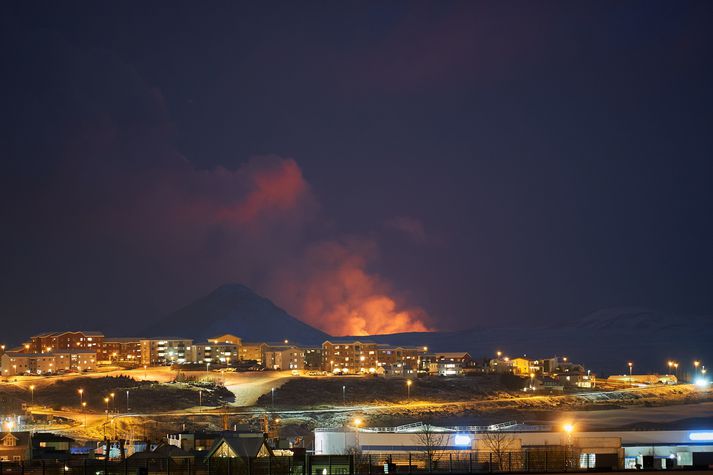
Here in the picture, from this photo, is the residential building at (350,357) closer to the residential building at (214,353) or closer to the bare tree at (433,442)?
the residential building at (214,353)

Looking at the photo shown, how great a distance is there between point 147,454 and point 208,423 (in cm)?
2108

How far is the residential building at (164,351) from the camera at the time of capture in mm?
95125

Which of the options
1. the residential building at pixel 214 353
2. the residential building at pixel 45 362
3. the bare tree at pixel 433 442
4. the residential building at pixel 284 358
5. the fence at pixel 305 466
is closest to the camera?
the fence at pixel 305 466

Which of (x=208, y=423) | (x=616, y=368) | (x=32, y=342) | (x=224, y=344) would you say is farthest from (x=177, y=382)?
(x=616, y=368)

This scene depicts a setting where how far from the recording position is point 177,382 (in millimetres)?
70875

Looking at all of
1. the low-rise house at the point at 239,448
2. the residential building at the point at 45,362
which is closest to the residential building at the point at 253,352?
the residential building at the point at 45,362

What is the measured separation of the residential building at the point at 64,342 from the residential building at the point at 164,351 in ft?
24.0

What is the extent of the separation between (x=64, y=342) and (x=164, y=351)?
38.3ft

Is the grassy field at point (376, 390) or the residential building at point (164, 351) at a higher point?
the residential building at point (164, 351)

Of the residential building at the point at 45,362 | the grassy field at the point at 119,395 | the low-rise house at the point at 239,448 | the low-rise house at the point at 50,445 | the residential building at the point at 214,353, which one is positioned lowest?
the low-rise house at the point at 50,445

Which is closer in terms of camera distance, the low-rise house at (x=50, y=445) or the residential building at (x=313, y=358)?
the low-rise house at (x=50, y=445)

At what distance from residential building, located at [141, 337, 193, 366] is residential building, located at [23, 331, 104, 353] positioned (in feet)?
24.0

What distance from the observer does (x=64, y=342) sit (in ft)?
325

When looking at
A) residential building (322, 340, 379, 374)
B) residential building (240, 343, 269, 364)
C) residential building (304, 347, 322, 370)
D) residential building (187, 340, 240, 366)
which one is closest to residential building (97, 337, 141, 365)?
residential building (187, 340, 240, 366)
